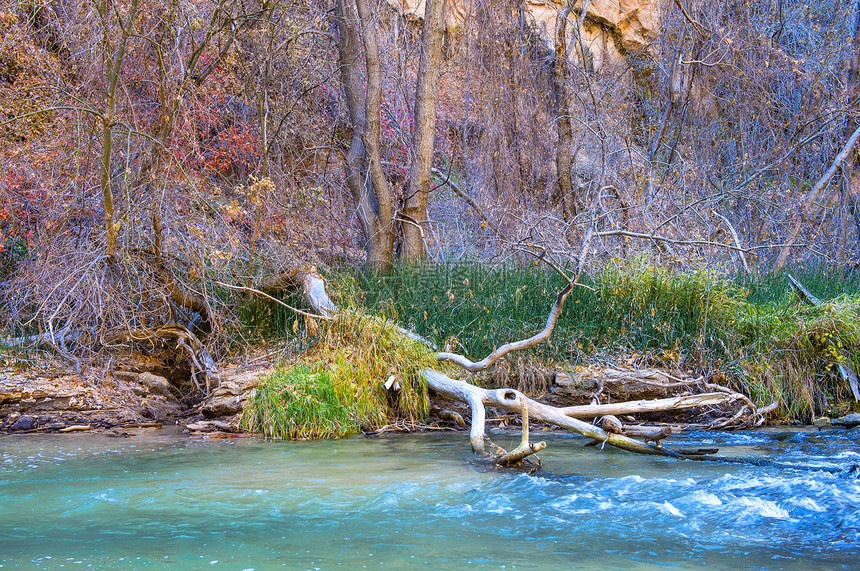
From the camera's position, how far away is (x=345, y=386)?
6387 mm

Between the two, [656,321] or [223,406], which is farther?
[656,321]

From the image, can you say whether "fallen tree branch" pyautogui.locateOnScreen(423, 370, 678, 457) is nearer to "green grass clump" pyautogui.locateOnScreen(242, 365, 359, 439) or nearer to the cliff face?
"green grass clump" pyautogui.locateOnScreen(242, 365, 359, 439)

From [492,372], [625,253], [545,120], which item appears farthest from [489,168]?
[492,372]

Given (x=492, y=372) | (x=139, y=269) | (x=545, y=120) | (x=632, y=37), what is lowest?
(x=492, y=372)

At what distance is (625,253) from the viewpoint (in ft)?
29.3

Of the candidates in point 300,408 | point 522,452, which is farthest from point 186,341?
point 522,452

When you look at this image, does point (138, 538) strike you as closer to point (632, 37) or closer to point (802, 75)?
point (802, 75)

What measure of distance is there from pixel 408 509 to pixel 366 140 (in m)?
6.07

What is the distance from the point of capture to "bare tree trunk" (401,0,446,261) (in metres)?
9.19

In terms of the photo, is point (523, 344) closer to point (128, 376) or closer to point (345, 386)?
point (345, 386)

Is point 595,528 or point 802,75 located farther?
point 802,75

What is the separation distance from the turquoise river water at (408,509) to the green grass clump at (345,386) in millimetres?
524

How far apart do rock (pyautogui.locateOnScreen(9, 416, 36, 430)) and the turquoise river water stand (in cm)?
46

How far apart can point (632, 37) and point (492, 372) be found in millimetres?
9871
